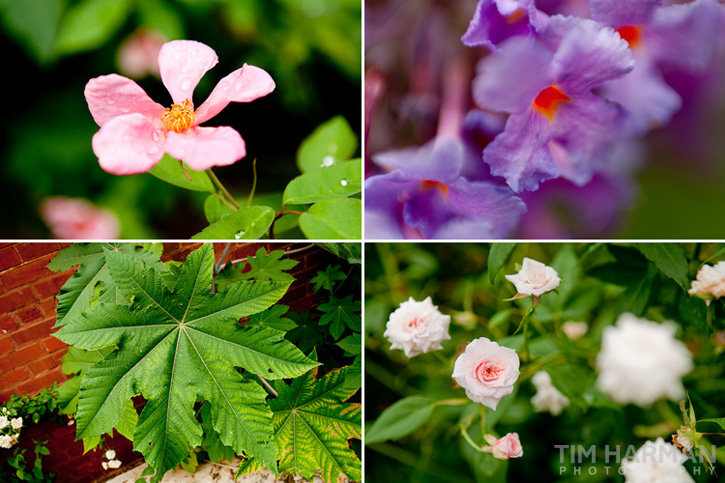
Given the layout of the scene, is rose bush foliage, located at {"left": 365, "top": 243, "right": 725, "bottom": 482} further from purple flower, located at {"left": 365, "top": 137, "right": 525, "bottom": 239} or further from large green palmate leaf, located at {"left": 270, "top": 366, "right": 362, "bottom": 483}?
purple flower, located at {"left": 365, "top": 137, "right": 525, "bottom": 239}

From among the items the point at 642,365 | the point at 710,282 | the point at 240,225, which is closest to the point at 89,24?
the point at 240,225

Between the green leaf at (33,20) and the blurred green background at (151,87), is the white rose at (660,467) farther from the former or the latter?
the green leaf at (33,20)

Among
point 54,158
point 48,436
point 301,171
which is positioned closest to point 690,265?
point 301,171

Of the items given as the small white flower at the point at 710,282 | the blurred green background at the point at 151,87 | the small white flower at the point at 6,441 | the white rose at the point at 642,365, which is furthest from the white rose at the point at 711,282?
the small white flower at the point at 6,441

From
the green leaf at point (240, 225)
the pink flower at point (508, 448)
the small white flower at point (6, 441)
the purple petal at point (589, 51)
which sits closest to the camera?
the purple petal at point (589, 51)

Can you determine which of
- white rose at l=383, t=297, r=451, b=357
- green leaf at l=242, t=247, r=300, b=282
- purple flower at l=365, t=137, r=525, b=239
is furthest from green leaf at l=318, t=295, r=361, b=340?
purple flower at l=365, t=137, r=525, b=239

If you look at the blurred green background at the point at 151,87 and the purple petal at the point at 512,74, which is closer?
the purple petal at the point at 512,74

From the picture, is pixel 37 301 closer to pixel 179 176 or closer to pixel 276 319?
pixel 276 319

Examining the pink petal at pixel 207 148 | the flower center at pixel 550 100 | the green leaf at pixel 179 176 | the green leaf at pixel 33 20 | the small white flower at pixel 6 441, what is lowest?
the small white flower at pixel 6 441
